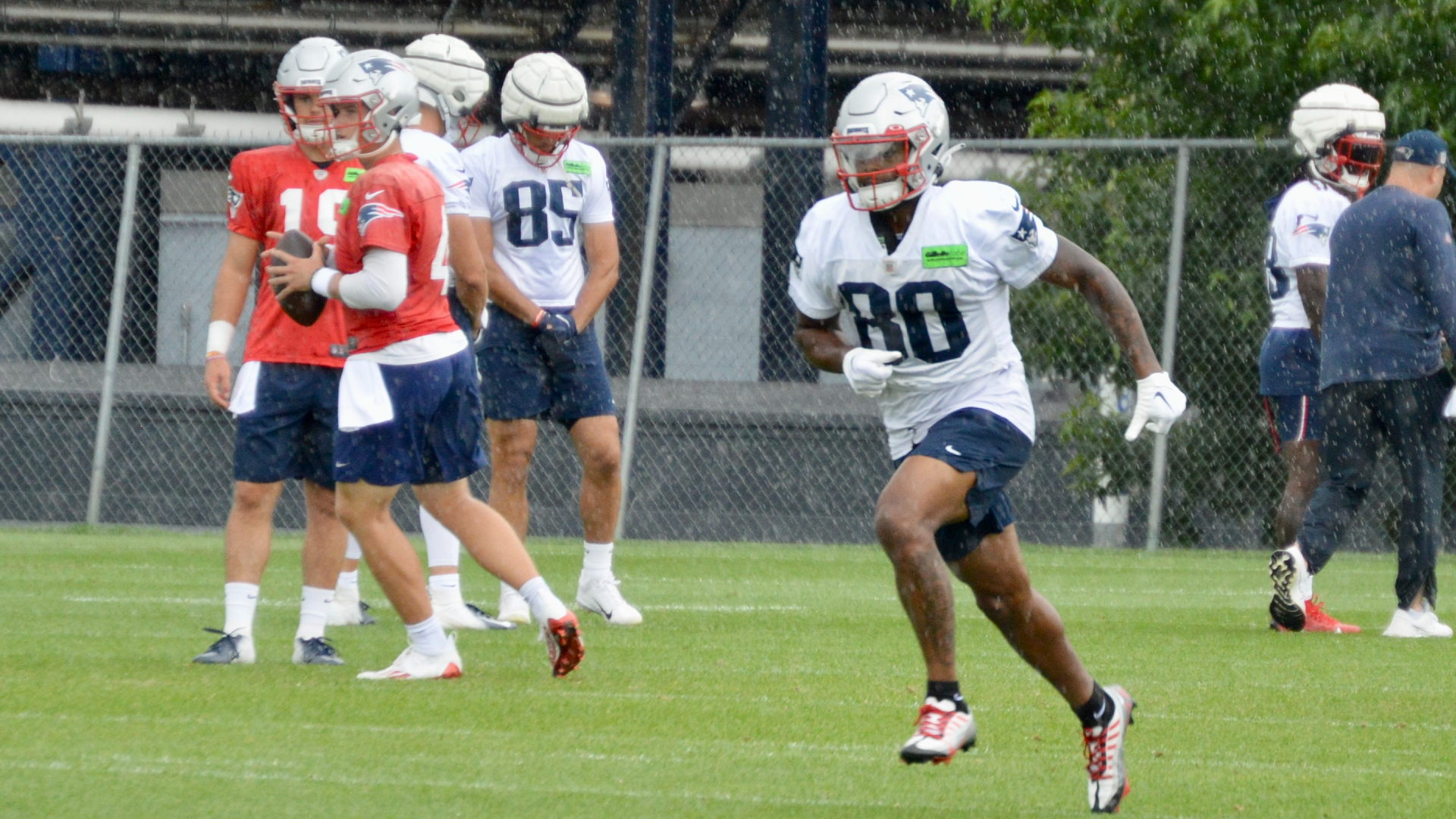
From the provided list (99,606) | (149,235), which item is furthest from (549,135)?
(149,235)

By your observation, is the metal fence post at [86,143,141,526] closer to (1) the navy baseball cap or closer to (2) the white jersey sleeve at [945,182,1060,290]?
(1) the navy baseball cap

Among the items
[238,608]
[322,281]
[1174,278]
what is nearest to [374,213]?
[322,281]

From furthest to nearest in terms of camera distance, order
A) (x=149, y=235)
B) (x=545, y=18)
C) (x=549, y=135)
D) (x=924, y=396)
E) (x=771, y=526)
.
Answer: (x=545, y=18) < (x=149, y=235) < (x=771, y=526) < (x=549, y=135) < (x=924, y=396)

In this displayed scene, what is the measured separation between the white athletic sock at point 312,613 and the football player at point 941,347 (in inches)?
87.0

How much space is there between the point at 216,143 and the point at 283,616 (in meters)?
5.06

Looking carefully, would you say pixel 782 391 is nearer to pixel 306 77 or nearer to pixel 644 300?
pixel 644 300

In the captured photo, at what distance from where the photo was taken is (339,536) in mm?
6375

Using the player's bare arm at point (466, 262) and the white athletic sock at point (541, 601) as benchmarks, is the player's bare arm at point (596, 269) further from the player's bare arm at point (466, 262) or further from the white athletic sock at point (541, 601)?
the white athletic sock at point (541, 601)

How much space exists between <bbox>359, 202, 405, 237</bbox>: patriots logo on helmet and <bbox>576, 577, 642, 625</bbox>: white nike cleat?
7.64ft

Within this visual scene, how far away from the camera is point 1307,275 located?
771 centimetres

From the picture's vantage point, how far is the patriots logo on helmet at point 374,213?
5.48 metres

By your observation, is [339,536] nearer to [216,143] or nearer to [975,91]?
[216,143]

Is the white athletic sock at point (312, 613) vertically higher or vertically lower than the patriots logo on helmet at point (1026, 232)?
lower

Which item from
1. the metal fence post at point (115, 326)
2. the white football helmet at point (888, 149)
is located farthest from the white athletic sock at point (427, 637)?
the metal fence post at point (115, 326)
